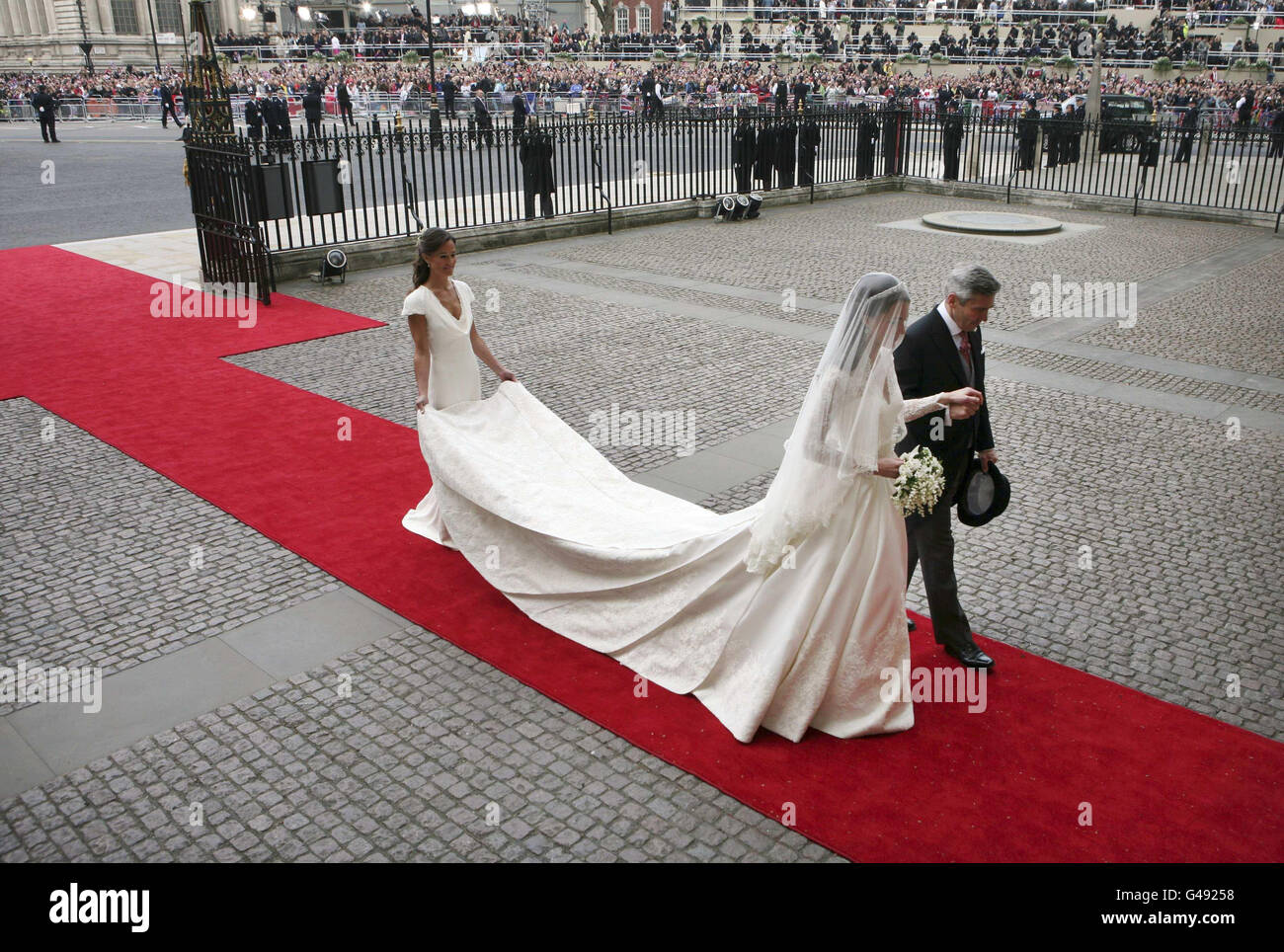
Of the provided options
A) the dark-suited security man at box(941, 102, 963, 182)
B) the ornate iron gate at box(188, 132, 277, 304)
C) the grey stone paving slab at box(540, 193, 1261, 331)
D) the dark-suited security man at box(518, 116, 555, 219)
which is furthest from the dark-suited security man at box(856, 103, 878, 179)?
the ornate iron gate at box(188, 132, 277, 304)

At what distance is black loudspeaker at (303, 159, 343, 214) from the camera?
42.7ft

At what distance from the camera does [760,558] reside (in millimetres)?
4305

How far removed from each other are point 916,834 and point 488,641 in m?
2.32

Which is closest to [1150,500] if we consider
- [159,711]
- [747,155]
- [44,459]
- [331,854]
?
[331,854]

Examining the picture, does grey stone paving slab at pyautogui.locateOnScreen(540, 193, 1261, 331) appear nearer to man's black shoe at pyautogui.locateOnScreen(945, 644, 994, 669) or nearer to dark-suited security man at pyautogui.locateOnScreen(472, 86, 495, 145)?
dark-suited security man at pyautogui.locateOnScreen(472, 86, 495, 145)

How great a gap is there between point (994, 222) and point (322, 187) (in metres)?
11.2

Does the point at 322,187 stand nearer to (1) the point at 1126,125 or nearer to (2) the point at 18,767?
(2) the point at 18,767

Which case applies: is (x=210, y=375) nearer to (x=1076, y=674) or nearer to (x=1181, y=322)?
(x=1076, y=674)

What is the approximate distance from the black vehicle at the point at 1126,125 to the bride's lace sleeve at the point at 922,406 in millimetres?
17824

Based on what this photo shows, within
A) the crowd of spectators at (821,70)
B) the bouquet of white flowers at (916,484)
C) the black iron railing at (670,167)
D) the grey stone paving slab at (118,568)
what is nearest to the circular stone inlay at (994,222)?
the black iron railing at (670,167)

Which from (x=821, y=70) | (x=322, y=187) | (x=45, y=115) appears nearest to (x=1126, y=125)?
(x=322, y=187)

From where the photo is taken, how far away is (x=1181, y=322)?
1130 centimetres

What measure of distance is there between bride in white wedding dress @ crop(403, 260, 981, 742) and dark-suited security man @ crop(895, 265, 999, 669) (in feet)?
0.89

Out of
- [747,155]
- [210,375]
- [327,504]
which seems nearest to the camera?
[327,504]
